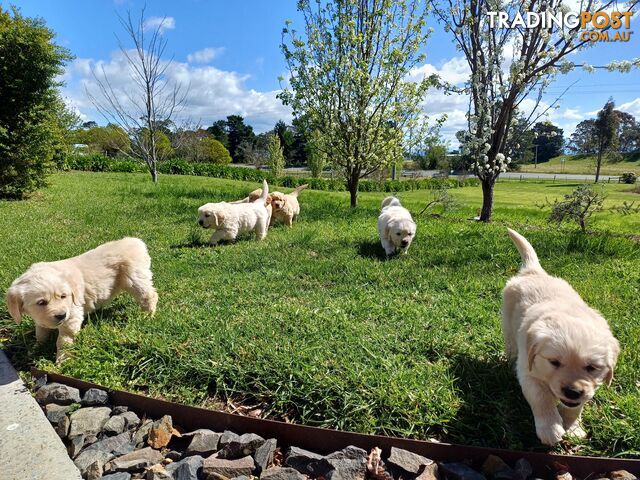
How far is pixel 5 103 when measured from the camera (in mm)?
12234

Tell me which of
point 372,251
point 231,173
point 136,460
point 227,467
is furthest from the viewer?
point 231,173

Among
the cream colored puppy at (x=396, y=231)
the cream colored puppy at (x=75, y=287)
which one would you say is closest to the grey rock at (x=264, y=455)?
the cream colored puppy at (x=75, y=287)

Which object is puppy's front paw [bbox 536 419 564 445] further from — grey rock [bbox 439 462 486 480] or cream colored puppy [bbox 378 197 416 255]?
cream colored puppy [bbox 378 197 416 255]

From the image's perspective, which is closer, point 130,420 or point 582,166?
point 130,420

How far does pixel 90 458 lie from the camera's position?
7.81 ft

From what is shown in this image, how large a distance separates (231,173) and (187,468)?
38.2 metres

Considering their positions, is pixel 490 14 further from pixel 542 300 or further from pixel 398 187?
pixel 398 187

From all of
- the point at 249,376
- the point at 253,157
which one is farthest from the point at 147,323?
the point at 253,157

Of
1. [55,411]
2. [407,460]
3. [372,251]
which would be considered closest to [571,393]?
[407,460]

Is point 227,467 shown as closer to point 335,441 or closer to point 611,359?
point 335,441

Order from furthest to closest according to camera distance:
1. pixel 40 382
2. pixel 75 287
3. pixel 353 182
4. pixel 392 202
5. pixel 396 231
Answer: pixel 353 182, pixel 392 202, pixel 396 231, pixel 75 287, pixel 40 382

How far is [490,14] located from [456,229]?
519cm

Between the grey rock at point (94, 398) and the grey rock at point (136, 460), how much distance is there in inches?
25.9

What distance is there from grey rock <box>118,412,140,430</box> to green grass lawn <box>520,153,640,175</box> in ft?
150
